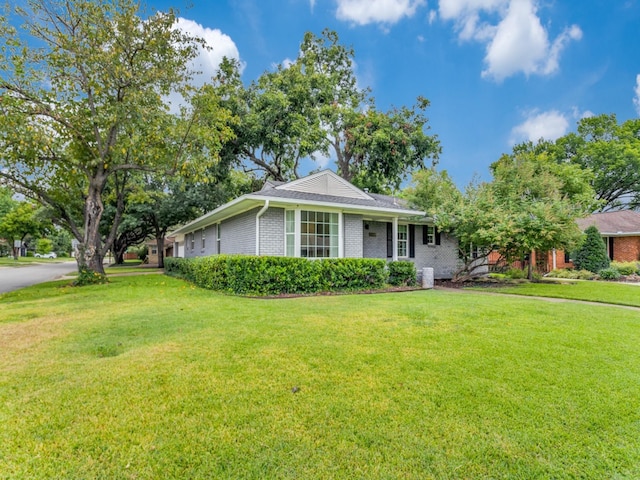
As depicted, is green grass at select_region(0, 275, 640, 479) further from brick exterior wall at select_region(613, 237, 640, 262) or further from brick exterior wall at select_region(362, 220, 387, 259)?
brick exterior wall at select_region(613, 237, 640, 262)

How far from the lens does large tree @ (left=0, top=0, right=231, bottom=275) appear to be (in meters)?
10.4

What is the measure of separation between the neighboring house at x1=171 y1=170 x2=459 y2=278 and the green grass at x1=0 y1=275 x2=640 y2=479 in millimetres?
5356

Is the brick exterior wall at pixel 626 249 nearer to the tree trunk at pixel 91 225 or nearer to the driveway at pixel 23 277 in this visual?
the tree trunk at pixel 91 225

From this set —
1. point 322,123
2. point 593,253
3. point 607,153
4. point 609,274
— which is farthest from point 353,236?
point 607,153

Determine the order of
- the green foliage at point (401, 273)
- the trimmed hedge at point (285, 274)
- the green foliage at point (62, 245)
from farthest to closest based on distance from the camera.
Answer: the green foliage at point (62, 245) < the green foliage at point (401, 273) < the trimmed hedge at point (285, 274)

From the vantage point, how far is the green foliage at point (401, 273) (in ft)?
37.3

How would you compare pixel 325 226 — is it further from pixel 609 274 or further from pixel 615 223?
pixel 615 223

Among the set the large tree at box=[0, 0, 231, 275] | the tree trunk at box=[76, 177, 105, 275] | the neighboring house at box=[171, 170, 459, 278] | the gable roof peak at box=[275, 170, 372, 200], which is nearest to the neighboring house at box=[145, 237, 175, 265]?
the large tree at box=[0, 0, 231, 275]

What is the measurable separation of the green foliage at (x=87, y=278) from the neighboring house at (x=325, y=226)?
4554mm

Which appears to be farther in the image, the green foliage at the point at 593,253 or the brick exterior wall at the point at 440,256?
the green foliage at the point at 593,253

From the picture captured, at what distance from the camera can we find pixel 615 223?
65.1 ft

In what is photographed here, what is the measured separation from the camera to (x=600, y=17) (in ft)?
48.8

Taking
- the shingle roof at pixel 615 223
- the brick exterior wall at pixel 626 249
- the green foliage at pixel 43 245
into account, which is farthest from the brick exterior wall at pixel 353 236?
the green foliage at pixel 43 245

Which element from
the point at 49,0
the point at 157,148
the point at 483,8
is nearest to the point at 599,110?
the point at 483,8
